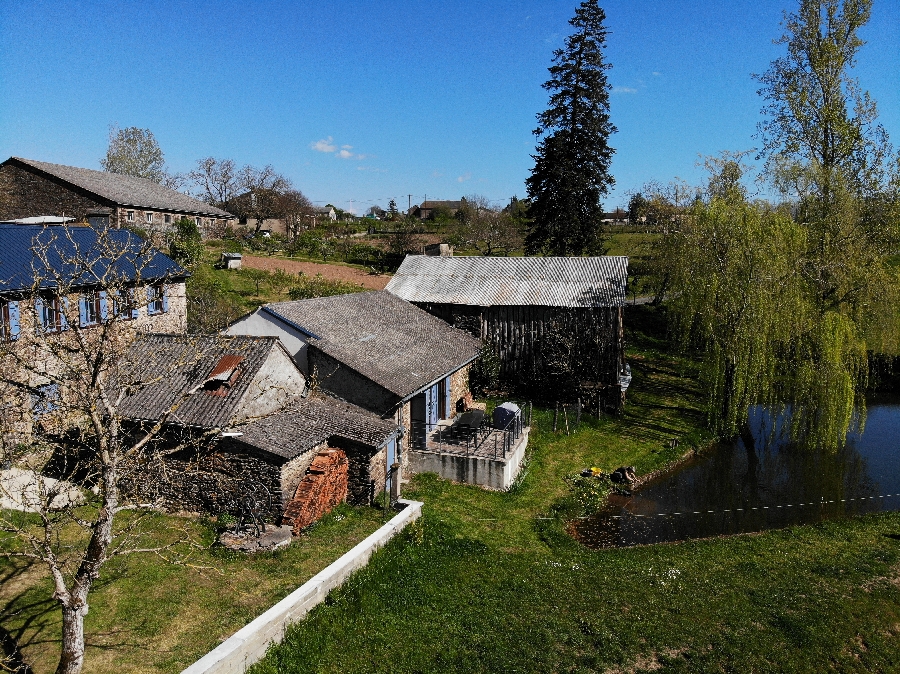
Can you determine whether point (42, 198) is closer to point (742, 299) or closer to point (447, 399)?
point (447, 399)

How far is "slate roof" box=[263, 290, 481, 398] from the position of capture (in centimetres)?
1730

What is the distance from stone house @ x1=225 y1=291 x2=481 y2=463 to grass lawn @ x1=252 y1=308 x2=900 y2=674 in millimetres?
2782

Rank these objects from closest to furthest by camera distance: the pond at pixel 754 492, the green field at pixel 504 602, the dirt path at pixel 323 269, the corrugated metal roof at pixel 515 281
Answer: the green field at pixel 504 602 → the pond at pixel 754 492 → the corrugated metal roof at pixel 515 281 → the dirt path at pixel 323 269

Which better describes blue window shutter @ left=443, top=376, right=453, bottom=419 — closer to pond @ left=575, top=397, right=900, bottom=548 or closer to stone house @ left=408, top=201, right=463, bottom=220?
→ pond @ left=575, top=397, right=900, bottom=548

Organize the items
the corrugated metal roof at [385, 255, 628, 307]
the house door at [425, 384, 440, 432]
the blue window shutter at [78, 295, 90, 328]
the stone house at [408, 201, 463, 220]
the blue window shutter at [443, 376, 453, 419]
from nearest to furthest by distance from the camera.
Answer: the blue window shutter at [78, 295, 90, 328]
the house door at [425, 384, 440, 432]
the blue window shutter at [443, 376, 453, 419]
the corrugated metal roof at [385, 255, 628, 307]
the stone house at [408, 201, 463, 220]

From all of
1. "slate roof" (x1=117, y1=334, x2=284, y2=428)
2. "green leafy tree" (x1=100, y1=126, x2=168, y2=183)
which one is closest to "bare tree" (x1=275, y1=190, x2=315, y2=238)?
"green leafy tree" (x1=100, y1=126, x2=168, y2=183)

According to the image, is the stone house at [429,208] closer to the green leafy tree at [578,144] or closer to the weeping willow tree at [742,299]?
the green leafy tree at [578,144]

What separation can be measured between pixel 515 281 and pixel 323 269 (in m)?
17.7

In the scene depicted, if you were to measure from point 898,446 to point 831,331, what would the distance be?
651 centimetres

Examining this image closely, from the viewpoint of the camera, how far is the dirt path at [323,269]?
3866cm

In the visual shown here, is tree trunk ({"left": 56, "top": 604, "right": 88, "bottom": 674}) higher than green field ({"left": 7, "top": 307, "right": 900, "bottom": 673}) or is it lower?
higher

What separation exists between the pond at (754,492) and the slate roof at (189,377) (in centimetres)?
951

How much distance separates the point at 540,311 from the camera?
25719 millimetres

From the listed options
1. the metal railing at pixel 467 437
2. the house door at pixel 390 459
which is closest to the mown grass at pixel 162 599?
the house door at pixel 390 459
